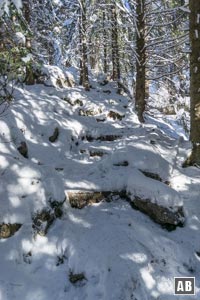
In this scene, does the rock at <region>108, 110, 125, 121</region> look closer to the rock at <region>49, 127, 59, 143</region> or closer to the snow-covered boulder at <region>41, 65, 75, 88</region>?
the snow-covered boulder at <region>41, 65, 75, 88</region>

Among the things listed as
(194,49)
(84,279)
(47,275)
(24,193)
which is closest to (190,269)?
(84,279)

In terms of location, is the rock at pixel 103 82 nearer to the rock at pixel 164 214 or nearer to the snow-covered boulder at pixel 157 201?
the snow-covered boulder at pixel 157 201

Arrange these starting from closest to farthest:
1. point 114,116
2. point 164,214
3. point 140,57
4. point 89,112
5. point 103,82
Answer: point 164,214
point 140,57
point 89,112
point 114,116
point 103,82

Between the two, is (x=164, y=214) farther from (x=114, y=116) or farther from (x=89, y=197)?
(x=114, y=116)

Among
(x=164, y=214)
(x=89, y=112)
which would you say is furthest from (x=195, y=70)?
(x=89, y=112)

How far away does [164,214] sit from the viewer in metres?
6.23

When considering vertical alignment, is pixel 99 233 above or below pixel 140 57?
Result: below

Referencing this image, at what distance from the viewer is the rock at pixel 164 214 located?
6211 millimetres

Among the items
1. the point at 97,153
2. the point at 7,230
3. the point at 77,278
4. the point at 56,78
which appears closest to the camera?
the point at 77,278

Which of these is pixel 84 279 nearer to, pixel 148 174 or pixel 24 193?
pixel 24 193

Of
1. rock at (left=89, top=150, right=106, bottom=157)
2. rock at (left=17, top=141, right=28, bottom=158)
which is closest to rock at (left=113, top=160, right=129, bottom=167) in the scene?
rock at (left=89, top=150, right=106, bottom=157)

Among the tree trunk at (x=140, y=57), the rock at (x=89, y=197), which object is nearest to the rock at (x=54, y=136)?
the tree trunk at (x=140, y=57)

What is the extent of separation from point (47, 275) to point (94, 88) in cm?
1657

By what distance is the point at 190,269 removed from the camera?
5445mm
